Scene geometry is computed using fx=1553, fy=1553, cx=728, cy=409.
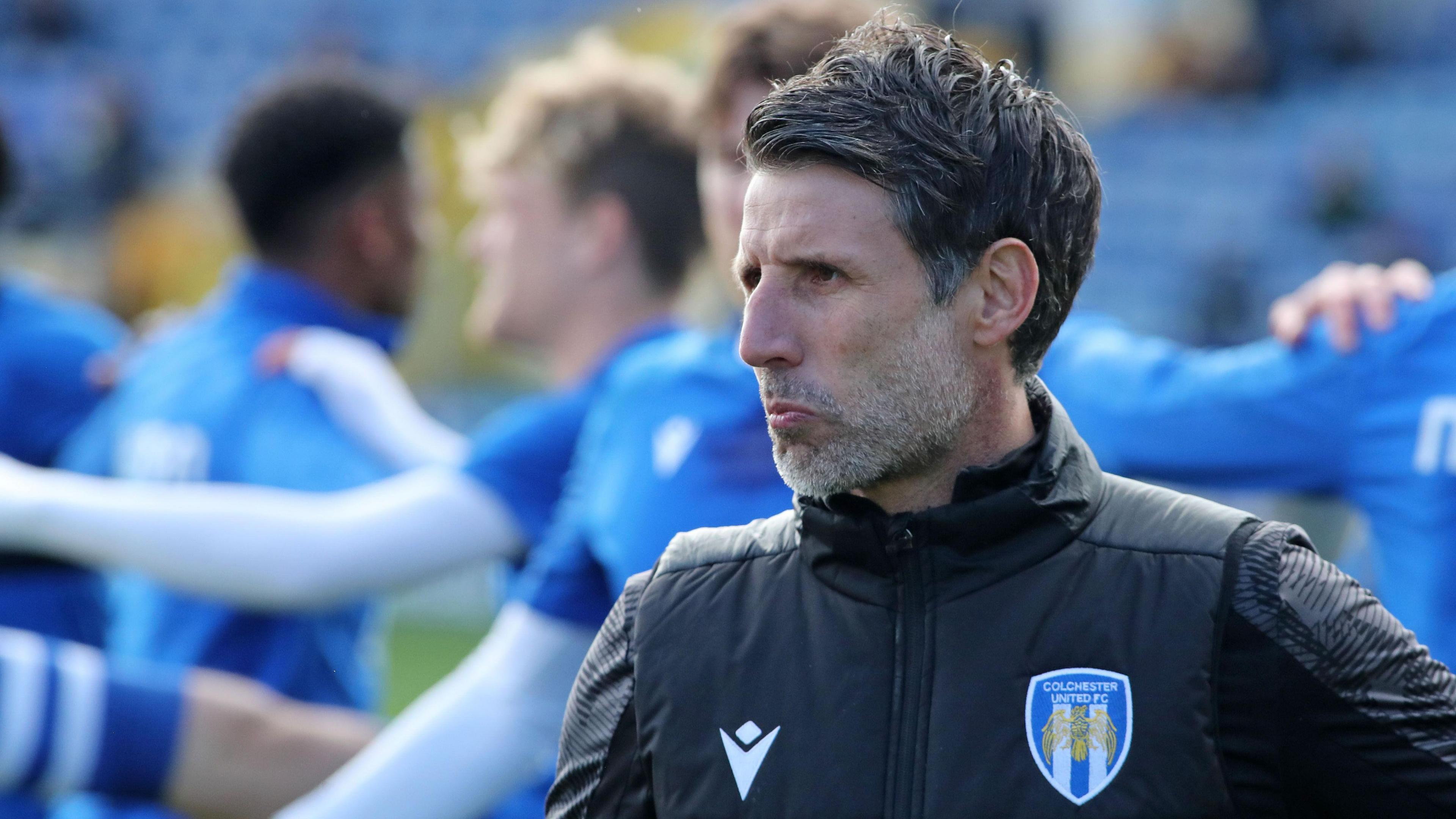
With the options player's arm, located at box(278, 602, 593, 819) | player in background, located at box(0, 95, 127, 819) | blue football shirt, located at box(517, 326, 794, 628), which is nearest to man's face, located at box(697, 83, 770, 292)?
blue football shirt, located at box(517, 326, 794, 628)

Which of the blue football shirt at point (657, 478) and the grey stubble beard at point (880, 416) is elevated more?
the blue football shirt at point (657, 478)

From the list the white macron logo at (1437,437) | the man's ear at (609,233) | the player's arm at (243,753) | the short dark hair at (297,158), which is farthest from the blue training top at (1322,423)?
A: the short dark hair at (297,158)

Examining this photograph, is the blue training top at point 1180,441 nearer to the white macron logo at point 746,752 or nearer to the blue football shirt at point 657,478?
the blue football shirt at point 657,478

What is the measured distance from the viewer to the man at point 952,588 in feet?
4.86

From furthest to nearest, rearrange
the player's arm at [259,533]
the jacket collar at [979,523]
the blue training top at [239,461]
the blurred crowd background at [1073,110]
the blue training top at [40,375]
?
the blurred crowd background at [1073,110] → the blue training top at [40,375] → the blue training top at [239,461] → the player's arm at [259,533] → the jacket collar at [979,523]

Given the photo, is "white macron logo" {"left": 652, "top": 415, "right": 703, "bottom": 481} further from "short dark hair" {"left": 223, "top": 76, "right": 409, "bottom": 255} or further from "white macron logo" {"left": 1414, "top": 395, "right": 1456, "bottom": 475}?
"short dark hair" {"left": 223, "top": 76, "right": 409, "bottom": 255}

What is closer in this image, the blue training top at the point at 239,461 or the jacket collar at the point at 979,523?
the jacket collar at the point at 979,523

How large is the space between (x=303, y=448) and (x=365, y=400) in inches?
8.0

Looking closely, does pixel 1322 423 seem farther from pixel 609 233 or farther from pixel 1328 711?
pixel 609 233

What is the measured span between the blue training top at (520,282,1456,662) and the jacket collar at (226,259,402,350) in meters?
1.55

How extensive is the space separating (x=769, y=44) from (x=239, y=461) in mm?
1739

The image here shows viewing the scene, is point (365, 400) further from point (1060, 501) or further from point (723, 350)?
point (1060, 501)

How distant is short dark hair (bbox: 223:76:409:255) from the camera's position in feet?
13.4

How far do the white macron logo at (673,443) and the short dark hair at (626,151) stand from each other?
0.77 metres
